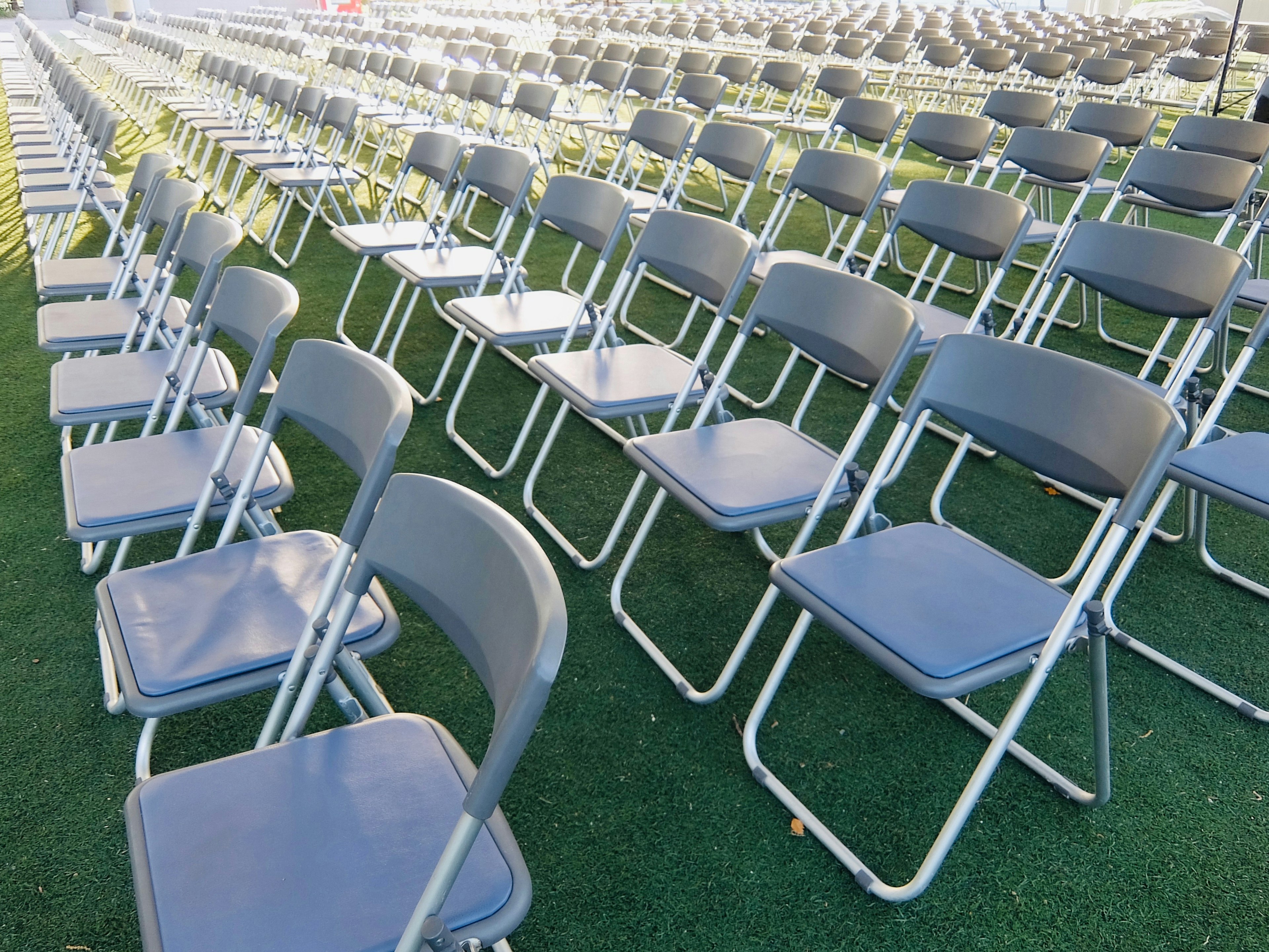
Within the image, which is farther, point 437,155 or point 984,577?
point 437,155

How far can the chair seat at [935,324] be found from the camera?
2938 mm

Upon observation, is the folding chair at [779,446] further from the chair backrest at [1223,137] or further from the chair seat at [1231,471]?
the chair backrest at [1223,137]

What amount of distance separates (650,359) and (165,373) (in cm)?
140

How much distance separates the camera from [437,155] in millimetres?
4223

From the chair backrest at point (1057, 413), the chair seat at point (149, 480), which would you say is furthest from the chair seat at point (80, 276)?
the chair backrest at point (1057, 413)

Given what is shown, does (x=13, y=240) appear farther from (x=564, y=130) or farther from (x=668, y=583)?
(x=668, y=583)

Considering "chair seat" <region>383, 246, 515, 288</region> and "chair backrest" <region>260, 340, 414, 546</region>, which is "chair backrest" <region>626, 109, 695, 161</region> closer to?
"chair seat" <region>383, 246, 515, 288</region>

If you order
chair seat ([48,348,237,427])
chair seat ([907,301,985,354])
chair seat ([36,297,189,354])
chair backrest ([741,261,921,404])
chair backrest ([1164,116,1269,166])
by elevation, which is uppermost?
Answer: chair backrest ([1164,116,1269,166])

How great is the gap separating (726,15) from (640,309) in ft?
30.3

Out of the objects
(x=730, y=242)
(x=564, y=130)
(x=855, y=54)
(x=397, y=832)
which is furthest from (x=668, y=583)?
(x=855, y=54)

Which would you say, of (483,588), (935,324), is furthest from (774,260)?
(483,588)

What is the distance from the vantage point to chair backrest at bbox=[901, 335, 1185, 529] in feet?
5.43

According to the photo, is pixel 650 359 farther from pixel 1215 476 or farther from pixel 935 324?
pixel 1215 476

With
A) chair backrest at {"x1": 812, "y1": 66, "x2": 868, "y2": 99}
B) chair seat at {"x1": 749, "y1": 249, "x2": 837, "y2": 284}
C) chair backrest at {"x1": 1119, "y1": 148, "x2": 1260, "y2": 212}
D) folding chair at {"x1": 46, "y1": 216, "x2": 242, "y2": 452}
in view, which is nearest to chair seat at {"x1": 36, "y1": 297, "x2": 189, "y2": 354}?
folding chair at {"x1": 46, "y1": 216, "x2": 242, "y2": 452}
